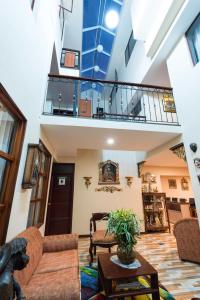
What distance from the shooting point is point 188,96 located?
3.22 metres

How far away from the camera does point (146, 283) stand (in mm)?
2293

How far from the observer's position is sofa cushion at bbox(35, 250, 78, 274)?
1.95 metres

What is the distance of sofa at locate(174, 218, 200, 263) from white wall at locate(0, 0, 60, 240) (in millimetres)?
2987

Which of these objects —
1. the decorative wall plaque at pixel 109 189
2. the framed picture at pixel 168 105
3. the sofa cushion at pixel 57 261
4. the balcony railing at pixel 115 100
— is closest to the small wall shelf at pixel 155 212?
the decorative wall plaque at pixel 109 189

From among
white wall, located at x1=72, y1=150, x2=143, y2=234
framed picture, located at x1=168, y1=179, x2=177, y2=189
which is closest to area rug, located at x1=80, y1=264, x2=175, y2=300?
white wall, located at x1=72, y1=150, x2=143, y2=234

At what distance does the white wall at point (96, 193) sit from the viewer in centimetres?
514

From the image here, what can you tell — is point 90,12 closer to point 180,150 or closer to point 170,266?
point 180,150

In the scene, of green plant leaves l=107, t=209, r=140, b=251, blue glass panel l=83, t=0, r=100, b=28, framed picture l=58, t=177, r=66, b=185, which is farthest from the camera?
blue glass panel l=83, t=0, r=100, b=28

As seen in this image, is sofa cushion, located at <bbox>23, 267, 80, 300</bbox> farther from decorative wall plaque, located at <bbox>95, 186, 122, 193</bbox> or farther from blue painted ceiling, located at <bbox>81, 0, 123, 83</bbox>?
blue painted ceiling, located at <bbox>81, 0, 123, 83</bbox>

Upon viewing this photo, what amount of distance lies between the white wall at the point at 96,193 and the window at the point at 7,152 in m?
3.47

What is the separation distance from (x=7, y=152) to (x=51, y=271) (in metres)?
1.53

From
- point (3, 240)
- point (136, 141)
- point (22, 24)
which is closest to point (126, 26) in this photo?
point (136, 141)


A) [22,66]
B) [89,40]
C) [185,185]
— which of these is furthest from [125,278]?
[89,40]

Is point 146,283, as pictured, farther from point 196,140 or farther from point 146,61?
point 146,61
